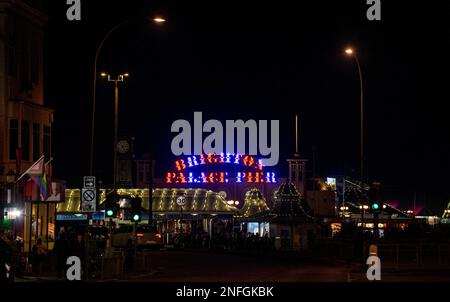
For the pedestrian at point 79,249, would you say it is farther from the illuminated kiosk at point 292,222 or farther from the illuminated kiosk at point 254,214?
the illuminated kiosk at point 254,214

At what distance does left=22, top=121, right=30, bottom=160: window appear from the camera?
48844 millimetres

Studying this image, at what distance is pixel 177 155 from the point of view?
99.6 m

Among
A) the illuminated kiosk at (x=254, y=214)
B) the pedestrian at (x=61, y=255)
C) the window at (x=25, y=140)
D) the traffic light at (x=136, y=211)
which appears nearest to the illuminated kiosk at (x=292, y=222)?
the illuminated kiosk at (x=254, y=214)

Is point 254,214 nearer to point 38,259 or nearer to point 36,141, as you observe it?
point 36,141

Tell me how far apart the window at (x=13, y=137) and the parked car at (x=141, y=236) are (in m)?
15.9

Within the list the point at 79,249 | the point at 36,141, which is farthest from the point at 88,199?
the point at 36,141

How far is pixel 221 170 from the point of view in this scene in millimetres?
96688

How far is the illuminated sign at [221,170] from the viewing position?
313 ft

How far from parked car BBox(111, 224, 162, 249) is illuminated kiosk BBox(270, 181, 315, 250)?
814 centimetres

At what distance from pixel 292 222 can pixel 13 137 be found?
23.8 metres

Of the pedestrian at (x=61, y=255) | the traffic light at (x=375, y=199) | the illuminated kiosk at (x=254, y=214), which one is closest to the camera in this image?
the pedestrian at (x=61, y=255)
